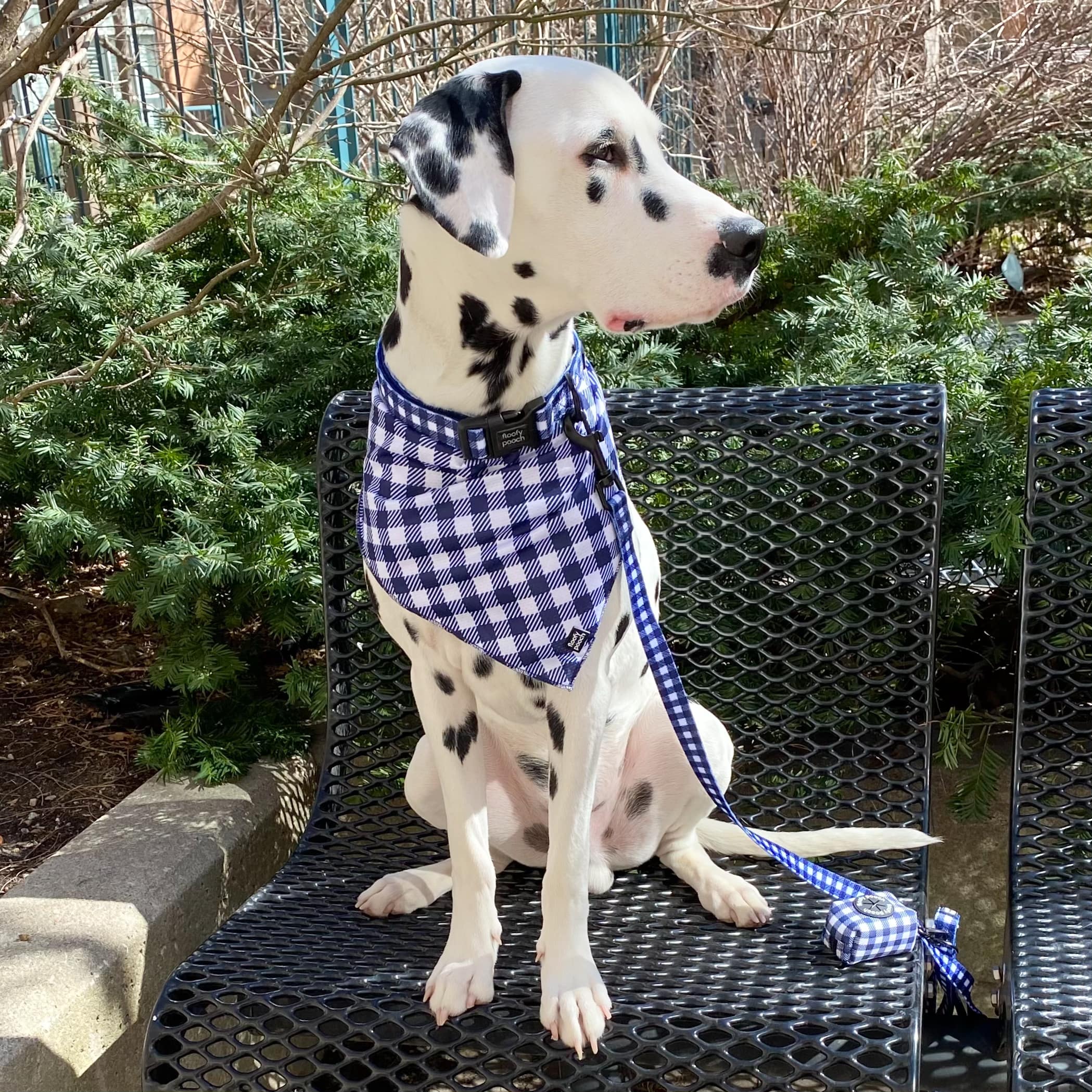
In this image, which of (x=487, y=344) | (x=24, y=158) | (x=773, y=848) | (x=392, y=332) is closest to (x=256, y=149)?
(x=24, y=158)

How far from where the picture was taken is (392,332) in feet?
6.68

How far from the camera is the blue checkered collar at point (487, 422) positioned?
1.96 m

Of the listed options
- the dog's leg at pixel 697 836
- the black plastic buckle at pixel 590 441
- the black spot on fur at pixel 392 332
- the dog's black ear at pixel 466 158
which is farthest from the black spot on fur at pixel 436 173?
the dog's leg at pixel 697 836

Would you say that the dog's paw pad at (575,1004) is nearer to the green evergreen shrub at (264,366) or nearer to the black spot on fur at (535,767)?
the black spot on fur at (535,767)

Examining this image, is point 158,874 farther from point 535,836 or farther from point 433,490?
point 433,490

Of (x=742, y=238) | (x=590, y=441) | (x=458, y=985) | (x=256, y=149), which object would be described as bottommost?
(x=458, y=985)

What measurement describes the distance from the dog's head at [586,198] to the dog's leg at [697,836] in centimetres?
83

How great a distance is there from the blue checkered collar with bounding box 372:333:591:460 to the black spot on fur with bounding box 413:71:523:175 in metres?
0.39

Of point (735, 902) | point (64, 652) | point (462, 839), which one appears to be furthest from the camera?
point (64, 652)

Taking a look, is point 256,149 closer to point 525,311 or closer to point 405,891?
point 525,311

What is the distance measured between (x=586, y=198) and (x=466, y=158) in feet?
0.61

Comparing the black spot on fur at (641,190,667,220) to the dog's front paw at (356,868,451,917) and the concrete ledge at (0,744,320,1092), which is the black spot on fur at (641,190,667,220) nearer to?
the dog's front paw at (356,868,451,917)

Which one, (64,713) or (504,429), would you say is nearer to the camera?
(504,429)

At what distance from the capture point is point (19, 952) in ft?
7.36
